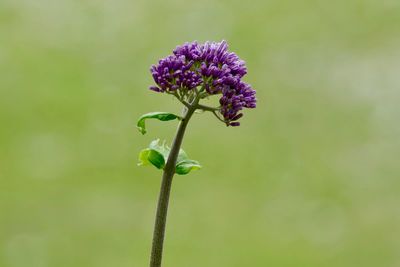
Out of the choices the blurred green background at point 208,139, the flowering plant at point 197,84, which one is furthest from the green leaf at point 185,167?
the blurred green background at point 208,139

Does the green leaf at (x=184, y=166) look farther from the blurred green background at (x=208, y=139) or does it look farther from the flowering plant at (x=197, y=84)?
the blurred green background at (x=208, y=139)

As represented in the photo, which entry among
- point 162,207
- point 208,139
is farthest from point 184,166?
point 208,139

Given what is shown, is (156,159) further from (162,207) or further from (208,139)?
(208,139)

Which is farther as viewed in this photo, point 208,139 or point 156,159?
point 208,139
